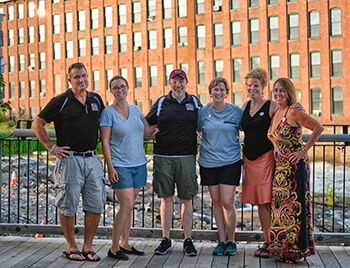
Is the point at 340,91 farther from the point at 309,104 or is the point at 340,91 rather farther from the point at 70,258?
the point at 70,258

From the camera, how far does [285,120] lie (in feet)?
17.2

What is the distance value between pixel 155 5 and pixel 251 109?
39.5 meters

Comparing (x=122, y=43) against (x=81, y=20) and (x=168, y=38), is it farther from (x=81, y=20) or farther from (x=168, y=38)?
(x=81, y=20)

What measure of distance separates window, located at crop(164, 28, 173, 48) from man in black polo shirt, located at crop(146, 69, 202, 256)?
123 feet

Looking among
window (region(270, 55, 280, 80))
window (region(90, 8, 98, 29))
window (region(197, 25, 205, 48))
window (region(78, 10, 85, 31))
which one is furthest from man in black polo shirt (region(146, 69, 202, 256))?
window (region(78, 10, 85, 31))

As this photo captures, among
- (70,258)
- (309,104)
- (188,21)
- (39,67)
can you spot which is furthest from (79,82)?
(39,67)

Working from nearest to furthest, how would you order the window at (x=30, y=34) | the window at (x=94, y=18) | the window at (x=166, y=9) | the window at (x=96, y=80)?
the window at (x=166, y=9)
the window at (x=96, y=80)
the window at (x=94, y=18)
the window at (x=30, y=34)

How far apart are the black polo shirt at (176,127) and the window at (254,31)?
113 ft

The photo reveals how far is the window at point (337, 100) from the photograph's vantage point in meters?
35.9

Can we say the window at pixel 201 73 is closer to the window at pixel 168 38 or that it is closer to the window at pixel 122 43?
the window at pixel 168 38

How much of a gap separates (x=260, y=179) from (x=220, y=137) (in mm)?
607

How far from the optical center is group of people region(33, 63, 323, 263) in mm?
5246

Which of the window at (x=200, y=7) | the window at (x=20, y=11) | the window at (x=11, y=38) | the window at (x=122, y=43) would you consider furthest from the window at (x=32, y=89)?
the window at (x=200, y=7)

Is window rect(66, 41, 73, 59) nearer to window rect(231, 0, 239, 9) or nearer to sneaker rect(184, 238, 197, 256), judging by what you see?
window rect(231, 0, 239, 9)
